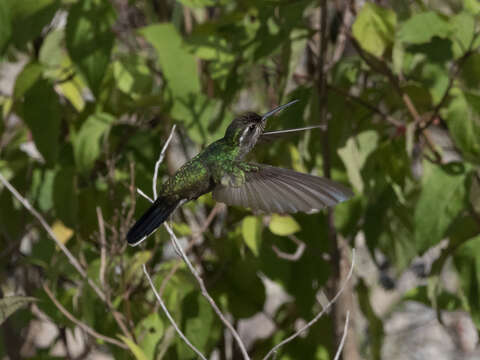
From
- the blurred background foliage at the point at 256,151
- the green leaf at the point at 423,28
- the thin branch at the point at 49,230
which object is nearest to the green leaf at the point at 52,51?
the blurred background foliage at the point at 256,151

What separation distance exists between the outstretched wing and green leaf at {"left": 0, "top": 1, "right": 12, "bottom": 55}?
713mm

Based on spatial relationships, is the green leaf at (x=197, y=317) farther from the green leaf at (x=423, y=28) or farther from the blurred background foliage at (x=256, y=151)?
the green leaf at (x=423, y=28)

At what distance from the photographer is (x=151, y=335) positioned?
56.5 inches

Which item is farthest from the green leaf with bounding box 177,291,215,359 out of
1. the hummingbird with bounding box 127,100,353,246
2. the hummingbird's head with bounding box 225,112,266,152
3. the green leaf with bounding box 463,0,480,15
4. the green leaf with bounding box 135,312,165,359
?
the green leaf with bounding box 463,0,480,15

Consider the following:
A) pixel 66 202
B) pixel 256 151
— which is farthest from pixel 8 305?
pixel 256 151

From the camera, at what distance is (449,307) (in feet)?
5.99

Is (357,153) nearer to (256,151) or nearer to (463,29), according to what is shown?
(256,151)

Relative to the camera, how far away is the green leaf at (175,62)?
5.53 ft

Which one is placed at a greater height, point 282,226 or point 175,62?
point 175,62

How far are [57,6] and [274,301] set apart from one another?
273 cm

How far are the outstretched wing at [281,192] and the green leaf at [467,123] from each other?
0.64m

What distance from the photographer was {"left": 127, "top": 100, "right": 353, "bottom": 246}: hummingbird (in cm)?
90

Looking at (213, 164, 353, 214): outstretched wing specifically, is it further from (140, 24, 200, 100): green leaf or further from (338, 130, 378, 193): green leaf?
(140, 24, 200, 100): green leaf

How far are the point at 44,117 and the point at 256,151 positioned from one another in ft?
1.64
